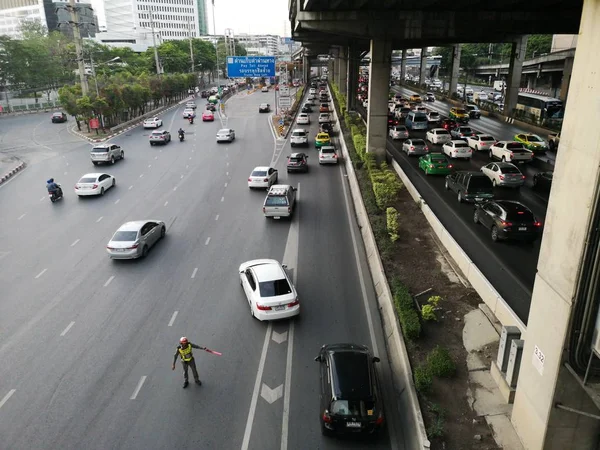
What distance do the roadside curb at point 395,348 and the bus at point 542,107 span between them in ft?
127

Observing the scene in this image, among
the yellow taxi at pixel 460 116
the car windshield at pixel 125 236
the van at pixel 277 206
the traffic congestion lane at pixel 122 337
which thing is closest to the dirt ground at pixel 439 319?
the traffic congestion lane at pixel 122 337

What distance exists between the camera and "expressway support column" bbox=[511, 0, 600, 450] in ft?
24.9

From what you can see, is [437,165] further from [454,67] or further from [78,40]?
[454,67]

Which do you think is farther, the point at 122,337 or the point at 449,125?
the point at 449,125

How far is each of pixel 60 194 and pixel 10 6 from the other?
649 ft

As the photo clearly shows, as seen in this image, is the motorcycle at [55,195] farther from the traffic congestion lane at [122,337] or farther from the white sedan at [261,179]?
the traffic congestion lane at [122,337]

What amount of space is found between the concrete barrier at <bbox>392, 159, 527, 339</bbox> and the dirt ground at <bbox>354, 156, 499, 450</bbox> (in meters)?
0.32

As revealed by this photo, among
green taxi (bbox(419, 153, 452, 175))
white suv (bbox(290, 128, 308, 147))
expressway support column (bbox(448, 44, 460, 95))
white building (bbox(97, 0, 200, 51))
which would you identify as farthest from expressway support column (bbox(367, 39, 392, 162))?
white building (bbox(97, 0, 200, 51))

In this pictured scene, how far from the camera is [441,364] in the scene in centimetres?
1164

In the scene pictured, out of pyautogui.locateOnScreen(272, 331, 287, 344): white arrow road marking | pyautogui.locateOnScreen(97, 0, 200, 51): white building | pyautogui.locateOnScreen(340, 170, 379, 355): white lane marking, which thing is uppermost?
pyautogui.locateOnScreen(97, 0, 200, 51): white building

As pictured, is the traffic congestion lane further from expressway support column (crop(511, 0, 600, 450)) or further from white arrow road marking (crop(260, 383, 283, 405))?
expressway support column (crop(511, 0, 600, 450))

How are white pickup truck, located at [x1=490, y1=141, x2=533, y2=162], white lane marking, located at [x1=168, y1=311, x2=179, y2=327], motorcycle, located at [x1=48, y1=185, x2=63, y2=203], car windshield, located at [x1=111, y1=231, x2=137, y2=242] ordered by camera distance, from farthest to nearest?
1. white pickup truck, located at [x1=490, y1=141, x2=533, y2=162]
2. motorcycle, located at [x1=48, y1=185, x2=63, y2=203]
3. car windshield, located at [x1=111, y1=231, x2=137, y2=242]
4. white lane marking, located at [x1=168, y1=311, x2=179, y2=327]

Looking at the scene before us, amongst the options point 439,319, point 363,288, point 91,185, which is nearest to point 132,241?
point 363,288

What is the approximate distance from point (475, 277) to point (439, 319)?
8.11 ft
